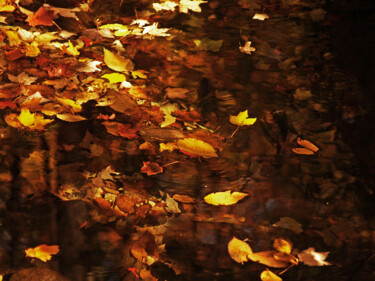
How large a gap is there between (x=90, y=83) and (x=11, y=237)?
1143mm

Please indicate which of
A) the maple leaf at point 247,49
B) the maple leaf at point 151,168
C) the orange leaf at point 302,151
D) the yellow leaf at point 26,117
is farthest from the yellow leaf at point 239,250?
the maple leaf at point 247,49

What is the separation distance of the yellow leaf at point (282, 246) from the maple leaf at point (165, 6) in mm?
2355

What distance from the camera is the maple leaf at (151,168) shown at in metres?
1.96

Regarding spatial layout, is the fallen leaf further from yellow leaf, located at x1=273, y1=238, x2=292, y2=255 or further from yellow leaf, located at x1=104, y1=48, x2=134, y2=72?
yellow leaf, located at x1=104, y1=48, x2=134, y2=72

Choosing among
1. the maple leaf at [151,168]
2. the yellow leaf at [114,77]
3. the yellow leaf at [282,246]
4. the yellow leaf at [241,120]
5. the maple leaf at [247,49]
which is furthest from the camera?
the maple leaf at [247,49]

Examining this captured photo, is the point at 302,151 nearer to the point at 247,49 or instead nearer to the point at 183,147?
the point at 183,147

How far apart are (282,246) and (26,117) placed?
4.99 feet

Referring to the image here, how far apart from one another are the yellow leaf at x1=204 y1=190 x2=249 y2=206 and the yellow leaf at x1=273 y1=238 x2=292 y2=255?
280 millimetres

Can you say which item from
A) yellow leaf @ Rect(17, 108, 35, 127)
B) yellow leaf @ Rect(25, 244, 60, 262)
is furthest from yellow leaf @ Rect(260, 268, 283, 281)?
yellow leaf @ Rect(17, 108, 35, 127)

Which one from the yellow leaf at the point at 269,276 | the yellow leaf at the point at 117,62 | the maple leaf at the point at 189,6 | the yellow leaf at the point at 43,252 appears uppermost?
the maple leaf at the point at 189,6

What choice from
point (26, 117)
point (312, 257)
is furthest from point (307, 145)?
point (26, 117)

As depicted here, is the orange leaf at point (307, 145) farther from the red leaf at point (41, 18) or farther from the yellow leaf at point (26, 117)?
the red leaf at point (41, 18)

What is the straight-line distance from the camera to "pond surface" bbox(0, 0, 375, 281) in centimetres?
161

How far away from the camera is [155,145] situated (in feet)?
6.87
